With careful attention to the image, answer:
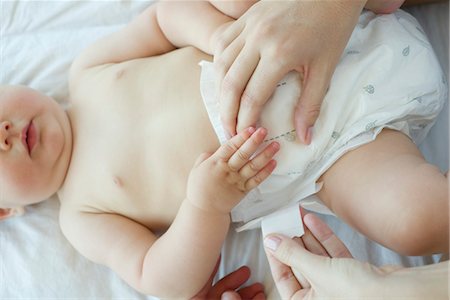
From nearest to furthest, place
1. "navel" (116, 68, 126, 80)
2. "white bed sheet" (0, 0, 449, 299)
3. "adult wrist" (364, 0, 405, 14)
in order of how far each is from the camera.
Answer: "adult wrist" (364, 0, 405, 14) → "white bed sheet" (0, 0, 449, 299) → "navel" (116, 68, 126, 80)

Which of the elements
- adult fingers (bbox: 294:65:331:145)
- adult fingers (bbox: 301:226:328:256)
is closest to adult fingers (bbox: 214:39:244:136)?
adult fingers (bbox: 294:65:331:145)

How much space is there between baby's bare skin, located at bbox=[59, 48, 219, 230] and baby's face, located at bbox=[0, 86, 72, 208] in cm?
3

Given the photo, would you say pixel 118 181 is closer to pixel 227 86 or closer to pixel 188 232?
pixel 188 232

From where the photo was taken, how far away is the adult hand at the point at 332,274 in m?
0.62

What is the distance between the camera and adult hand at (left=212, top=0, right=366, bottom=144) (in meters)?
0.81

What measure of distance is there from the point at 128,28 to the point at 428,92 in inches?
26.2

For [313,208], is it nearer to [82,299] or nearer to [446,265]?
[446,265]

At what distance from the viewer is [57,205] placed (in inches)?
48.0

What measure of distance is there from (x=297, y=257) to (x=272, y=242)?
8 centimetres

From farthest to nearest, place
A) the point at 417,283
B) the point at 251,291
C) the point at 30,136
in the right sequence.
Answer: the point at 30,136
the point at 251,291
the point at 417,283

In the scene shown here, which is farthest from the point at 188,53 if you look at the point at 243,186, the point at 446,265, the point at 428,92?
the point at 446,265

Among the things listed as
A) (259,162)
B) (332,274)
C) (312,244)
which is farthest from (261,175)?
(332,274)

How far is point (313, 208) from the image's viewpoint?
0.98 metres

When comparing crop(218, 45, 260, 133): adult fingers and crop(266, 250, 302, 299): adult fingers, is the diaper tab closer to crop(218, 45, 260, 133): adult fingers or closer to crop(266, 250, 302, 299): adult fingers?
crop(266, 250, 302, 299): adult fingers
